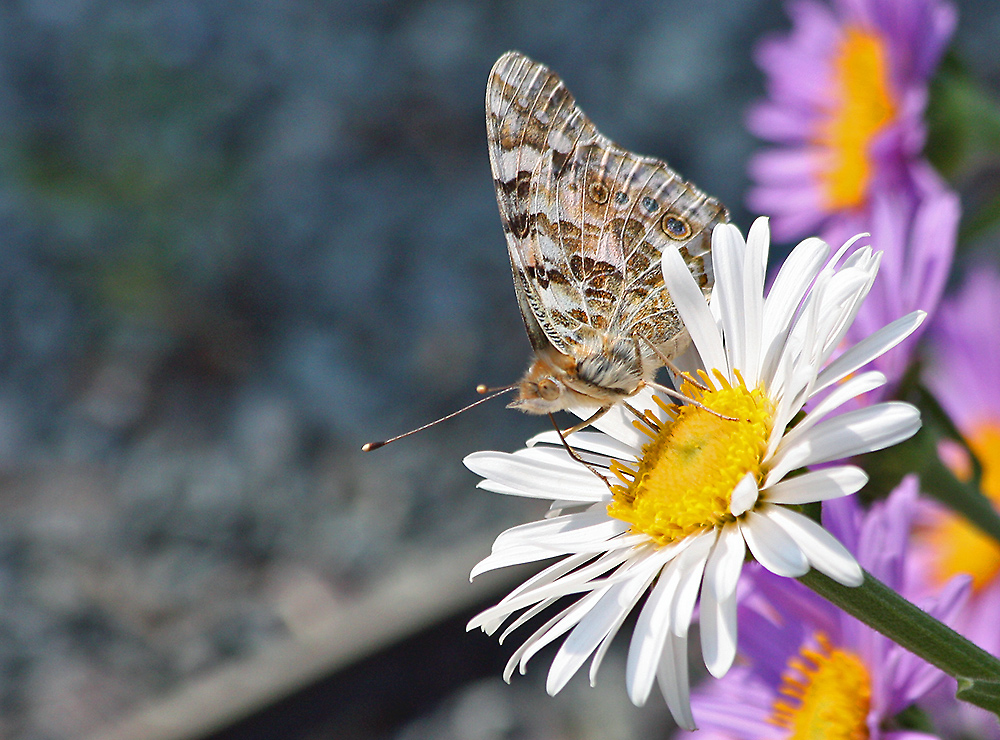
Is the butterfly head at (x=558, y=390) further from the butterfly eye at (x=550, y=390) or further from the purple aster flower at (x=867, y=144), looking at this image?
the purple aster flower at (x=867, y=144)

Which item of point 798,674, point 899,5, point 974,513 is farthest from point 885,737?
point 899,5

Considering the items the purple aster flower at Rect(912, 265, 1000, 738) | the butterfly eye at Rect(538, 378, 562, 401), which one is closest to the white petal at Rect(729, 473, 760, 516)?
the butterfly eye at Rect(538, 378, 562, 401)

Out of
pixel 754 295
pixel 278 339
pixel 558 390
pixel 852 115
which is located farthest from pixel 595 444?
pixel 278 339

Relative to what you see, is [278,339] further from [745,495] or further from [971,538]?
[745,495]

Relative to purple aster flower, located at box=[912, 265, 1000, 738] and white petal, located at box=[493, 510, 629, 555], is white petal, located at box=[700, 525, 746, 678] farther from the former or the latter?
purple aster flower, located at box=[912, 265, 1000, 738]

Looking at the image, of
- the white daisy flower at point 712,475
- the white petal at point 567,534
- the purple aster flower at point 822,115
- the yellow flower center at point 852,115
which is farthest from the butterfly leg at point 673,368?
the yellow flower center at point 852,115
